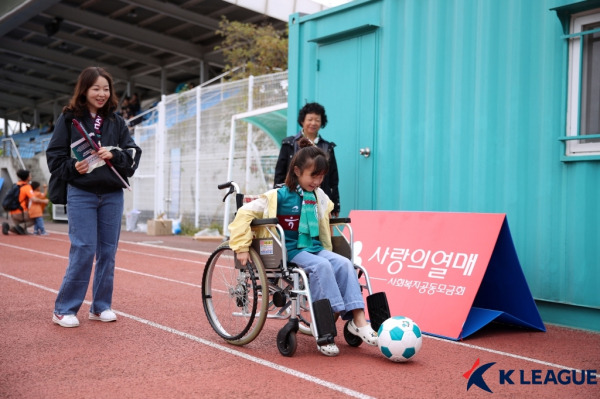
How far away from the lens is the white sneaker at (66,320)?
501 cm

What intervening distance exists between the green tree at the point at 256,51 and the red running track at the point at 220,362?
11382 mm

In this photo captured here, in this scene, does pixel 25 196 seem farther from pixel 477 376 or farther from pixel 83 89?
pixel 477 376

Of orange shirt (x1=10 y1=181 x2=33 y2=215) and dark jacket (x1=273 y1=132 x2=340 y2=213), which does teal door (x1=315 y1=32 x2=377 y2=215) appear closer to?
dark jacket (x1=273 y1=132 x2=340 y2=213)

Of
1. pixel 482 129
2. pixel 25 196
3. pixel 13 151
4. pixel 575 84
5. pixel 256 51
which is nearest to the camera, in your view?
pixel 575 84

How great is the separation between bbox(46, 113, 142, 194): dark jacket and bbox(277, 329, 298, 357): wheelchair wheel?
191 centimetres

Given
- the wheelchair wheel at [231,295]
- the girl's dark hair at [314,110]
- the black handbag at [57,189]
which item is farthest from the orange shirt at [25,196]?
the wheelchair wheel at [231,295]

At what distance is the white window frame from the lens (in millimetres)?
5480

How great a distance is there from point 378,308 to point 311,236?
679 mm

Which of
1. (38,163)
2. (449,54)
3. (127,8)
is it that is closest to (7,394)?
(449,54)

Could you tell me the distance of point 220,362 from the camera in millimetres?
4082

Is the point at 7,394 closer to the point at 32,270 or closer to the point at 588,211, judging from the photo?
the point at 588,211

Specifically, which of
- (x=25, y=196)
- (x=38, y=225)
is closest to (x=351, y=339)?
(x=25, y=196)

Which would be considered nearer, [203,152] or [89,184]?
[89,184]

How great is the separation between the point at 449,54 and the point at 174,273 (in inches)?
180
